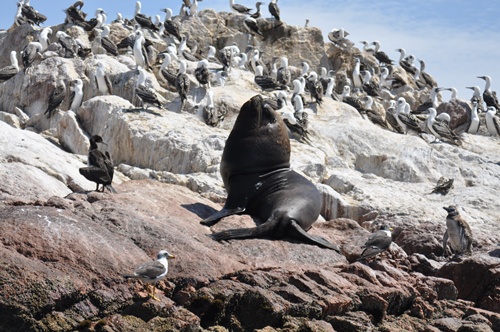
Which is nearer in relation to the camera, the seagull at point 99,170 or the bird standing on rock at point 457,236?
the seagull at point 99,170

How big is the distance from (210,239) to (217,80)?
1794cm

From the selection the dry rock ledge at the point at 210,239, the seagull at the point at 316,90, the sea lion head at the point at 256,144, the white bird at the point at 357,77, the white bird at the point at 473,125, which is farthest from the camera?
the white bird at the point at 357,77

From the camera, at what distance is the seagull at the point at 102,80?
23.3 m

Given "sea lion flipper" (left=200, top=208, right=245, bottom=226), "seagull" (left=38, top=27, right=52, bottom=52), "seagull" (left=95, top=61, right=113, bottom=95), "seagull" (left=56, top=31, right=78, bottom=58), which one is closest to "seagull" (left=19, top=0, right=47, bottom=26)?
"seagull" (left=38, top=27, right=52, bottom=52)

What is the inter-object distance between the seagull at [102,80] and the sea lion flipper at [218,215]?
496 inches

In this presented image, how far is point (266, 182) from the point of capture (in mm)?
12000

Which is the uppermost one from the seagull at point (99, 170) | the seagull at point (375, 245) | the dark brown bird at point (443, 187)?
the seagull at point (99, 170)

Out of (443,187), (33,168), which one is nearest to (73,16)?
(443,187)

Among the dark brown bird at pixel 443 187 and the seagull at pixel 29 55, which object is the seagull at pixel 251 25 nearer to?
the seagull at pixel 29 55

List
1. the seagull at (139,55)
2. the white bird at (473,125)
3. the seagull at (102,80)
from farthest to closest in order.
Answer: the white bird at (473,125)
the seagull at (139,55)
the seagull at (102,80)

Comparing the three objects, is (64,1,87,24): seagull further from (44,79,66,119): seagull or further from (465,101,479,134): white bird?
(465,101,479,134): white bird

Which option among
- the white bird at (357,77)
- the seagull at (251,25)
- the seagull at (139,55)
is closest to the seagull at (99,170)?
the seagull at (139,55)

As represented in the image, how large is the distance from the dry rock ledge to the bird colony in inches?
15.8

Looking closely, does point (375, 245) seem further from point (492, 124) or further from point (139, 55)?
point (492, 124)
